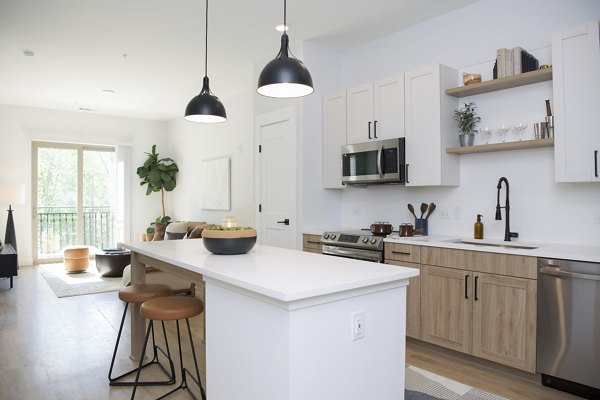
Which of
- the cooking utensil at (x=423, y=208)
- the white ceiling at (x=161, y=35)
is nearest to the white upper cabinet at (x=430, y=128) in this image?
the cooking utensil at (x=423, y=208)

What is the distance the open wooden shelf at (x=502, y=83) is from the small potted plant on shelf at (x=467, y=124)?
0.15m

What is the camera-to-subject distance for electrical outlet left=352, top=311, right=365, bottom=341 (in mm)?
1672

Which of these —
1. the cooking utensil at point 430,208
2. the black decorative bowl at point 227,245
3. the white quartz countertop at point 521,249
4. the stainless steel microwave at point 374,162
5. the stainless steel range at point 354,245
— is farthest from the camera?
the cooking utensil at point 430,208

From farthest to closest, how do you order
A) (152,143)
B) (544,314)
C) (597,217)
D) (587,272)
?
(152,143), (597,217), (544,314), (587,272)

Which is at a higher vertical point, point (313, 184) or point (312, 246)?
point (313, 184)

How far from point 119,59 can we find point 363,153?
10.6 feet

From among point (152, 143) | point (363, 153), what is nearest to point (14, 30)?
point (363, 153)

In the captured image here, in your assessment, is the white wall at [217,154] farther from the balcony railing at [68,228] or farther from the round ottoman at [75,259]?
the round ottoman at [75,259]

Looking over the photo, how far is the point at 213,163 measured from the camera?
724 centimetres

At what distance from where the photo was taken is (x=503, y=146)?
3109 mm

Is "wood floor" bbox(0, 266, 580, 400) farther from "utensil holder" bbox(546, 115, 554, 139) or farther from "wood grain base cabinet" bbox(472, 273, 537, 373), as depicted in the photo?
"utensil holder" bbox(546, 115, 554, 139)

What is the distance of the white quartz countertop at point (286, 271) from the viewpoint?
1527mm

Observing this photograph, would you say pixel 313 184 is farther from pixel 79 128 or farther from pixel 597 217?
pixel 79 128

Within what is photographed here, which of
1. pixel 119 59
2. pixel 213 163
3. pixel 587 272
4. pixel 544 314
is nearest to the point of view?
pixel 587 272
